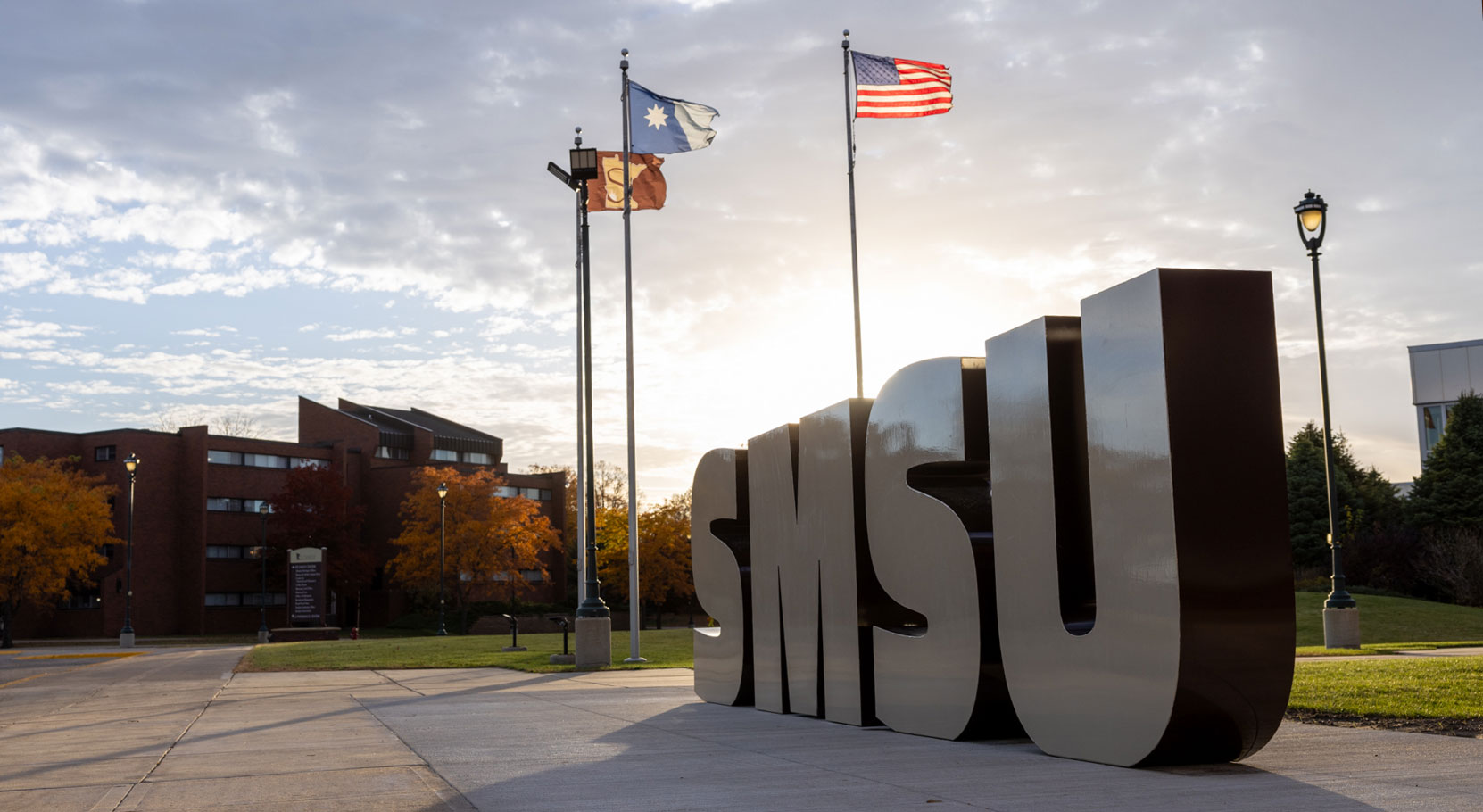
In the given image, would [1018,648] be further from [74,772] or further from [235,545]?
[235,545]

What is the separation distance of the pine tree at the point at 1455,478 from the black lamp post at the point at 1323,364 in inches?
1239

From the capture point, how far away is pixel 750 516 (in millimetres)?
14852

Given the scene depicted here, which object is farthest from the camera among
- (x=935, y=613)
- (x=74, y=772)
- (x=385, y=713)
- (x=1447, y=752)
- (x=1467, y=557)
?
(x=1467, y=557)

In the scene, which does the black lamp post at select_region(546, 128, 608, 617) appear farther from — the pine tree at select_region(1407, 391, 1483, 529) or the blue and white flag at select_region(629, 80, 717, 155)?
the pine tree at select_region(1407, 391, 1483, 529)

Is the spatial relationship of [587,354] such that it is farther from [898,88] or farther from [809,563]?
[809,563]

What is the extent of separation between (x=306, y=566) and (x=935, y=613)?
44896mm

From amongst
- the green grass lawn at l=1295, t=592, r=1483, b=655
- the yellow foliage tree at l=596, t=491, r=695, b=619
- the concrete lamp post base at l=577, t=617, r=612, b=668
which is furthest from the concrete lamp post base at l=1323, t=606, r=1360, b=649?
the yellow foliage tree at l=596, t=491, r=695, b=619

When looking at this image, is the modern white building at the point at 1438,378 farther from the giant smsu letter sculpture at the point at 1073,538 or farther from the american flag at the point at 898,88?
the giant smsu letter sculpture at the point at 1073,538

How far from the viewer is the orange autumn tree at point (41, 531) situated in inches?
1962

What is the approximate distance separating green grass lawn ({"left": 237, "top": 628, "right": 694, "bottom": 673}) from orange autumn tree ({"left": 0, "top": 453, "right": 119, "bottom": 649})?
20.0 metres

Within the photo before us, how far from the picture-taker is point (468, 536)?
63500 mm

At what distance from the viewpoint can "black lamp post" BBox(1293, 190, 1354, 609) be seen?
22.9 metres

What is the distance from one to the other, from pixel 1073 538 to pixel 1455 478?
51.2 m

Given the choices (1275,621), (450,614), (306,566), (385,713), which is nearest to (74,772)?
(385,713)
